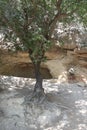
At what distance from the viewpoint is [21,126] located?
532 cm

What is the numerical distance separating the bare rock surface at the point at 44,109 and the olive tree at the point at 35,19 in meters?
0.42

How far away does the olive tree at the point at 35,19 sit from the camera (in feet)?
17.2

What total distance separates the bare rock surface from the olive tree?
0.42 m

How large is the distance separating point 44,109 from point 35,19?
169cm

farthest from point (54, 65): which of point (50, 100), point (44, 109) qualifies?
point (44, 109)

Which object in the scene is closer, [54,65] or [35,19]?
[35,19]

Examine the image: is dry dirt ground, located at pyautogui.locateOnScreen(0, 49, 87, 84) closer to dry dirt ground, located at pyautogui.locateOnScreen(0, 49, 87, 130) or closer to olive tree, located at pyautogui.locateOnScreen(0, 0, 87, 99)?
dry dirt ground, located at pyautogui.locateOnScreen(0, 49, 87, 130)

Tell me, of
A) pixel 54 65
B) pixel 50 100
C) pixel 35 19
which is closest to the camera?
pixel 35 19

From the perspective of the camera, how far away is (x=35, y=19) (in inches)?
224

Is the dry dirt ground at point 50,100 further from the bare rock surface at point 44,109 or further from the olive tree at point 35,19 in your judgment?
the olive tree at point 35,19

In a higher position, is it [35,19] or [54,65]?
[35,19]

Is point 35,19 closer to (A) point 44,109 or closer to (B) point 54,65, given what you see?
(A) point 44,109

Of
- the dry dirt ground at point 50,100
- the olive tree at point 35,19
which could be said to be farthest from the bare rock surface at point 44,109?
the olive tree at point 35,19

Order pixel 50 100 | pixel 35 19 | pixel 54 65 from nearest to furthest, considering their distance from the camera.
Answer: pixel 35 19
pixel 50 100
pixel 54 65
